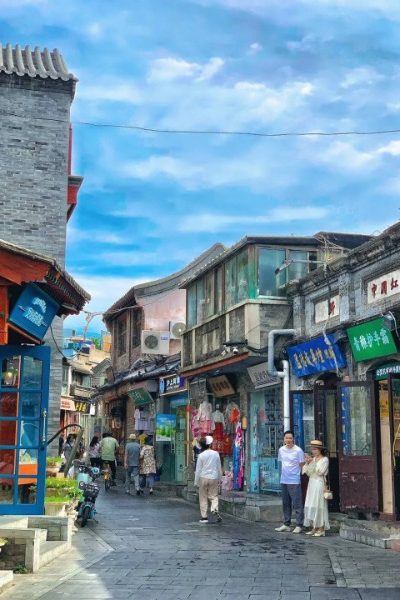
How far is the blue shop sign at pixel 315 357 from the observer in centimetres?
1409

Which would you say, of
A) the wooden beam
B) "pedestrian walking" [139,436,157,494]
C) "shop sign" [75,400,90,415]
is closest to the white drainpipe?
"pedestrian walking" [139,436,157,494]

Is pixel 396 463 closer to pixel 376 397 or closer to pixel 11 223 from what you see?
pixel 376 397

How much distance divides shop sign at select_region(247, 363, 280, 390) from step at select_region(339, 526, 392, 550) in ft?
16.8

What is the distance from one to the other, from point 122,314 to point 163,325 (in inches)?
170

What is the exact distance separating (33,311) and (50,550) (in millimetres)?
3108

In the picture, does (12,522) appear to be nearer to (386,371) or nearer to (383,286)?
(386,371)

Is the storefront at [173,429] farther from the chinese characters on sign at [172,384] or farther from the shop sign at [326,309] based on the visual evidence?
the shop sign at [326,309]

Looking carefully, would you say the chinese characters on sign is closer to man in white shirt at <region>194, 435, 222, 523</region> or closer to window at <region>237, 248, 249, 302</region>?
window at <region>237, 248, 249, 302</region>

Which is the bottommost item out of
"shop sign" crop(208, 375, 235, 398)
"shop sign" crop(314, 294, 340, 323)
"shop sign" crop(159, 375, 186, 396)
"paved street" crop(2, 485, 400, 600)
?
"paved street" crop(2, 485, 400, 600)

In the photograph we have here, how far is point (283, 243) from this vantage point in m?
17.3

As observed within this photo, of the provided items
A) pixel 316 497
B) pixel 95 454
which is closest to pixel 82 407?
pixel 95 454

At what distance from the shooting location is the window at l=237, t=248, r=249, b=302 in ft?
57.7

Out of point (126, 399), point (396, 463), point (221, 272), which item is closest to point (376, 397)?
point (396, 463)

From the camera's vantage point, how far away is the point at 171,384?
25.8m
